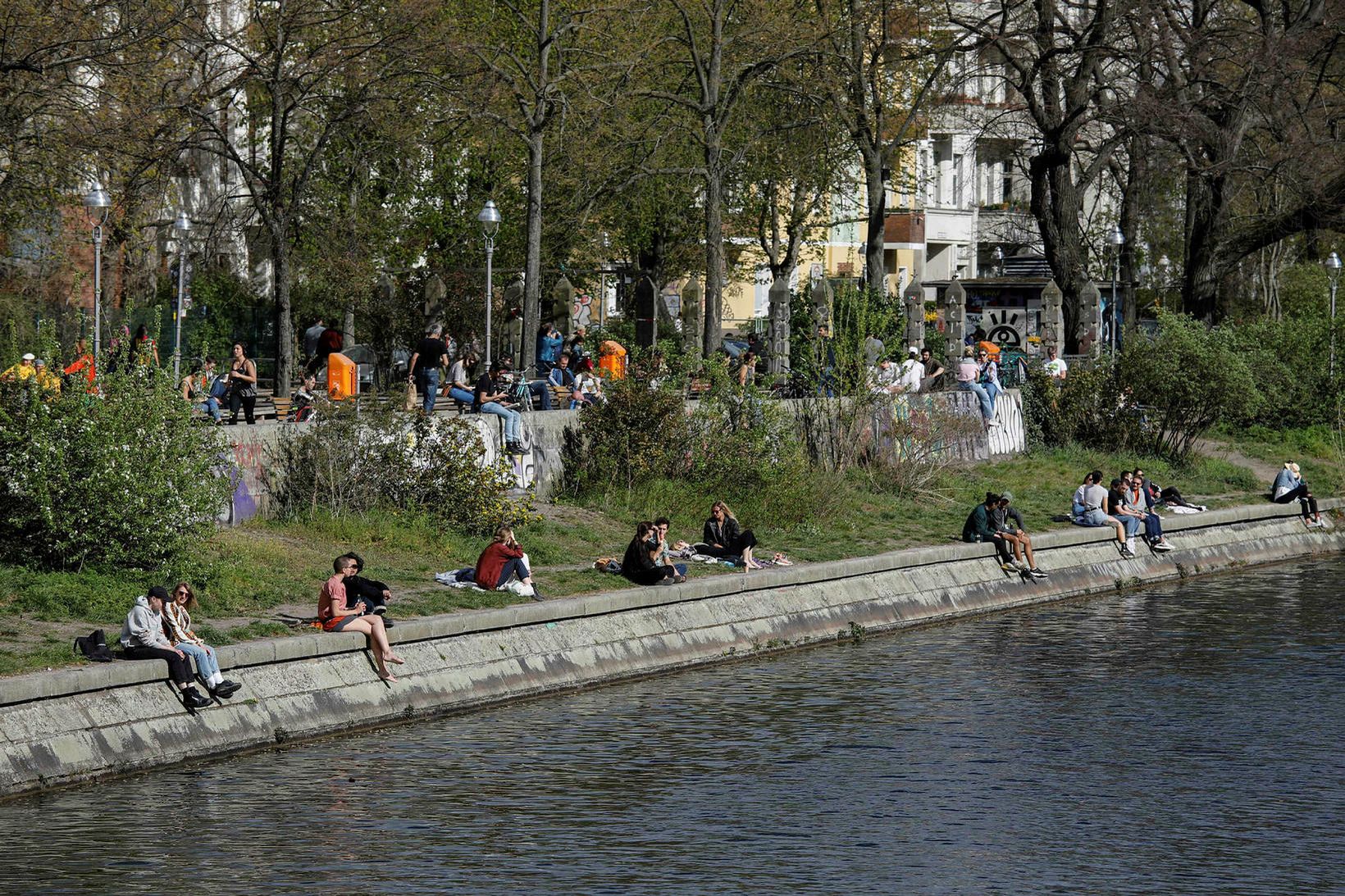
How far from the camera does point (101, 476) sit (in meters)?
19.6

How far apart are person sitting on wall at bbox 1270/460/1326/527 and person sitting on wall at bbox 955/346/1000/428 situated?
17.1 ft

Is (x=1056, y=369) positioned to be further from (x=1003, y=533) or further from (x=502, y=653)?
(x=502, y=653)

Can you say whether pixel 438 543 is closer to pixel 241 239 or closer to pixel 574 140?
pixel 574 140

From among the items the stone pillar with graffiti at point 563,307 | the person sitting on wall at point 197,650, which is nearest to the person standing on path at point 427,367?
the person sitting on wall at point 197,650

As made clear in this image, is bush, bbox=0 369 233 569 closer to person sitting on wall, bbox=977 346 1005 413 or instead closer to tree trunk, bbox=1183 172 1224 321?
person sitting on wall, bbox=977 346 1005 413

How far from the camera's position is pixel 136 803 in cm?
1502

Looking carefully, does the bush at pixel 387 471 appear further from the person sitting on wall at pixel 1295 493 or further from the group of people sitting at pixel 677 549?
the person sitting on wall at pixel 1295 493

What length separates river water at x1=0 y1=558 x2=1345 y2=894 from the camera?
13.2 meters

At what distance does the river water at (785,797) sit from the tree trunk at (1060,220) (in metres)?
22.1

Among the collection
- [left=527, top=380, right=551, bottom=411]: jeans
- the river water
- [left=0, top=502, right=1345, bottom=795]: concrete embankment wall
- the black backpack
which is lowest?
the river water

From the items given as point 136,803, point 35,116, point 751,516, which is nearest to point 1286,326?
point 751,516

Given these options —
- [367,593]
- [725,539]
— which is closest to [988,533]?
[725,539]

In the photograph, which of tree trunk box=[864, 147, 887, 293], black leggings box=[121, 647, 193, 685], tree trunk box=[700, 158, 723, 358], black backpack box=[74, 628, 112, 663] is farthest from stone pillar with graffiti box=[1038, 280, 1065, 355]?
black backpack box=[74, 628, 112, 663]

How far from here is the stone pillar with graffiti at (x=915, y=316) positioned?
40.3 metres
